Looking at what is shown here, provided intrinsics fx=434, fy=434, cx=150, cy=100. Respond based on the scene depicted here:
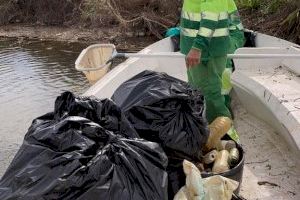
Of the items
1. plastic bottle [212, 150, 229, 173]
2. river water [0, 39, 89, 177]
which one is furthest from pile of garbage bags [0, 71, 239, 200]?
river water [0, 39, 89, 177]

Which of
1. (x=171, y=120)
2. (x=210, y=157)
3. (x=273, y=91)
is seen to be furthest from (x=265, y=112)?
(x=171, y=120)

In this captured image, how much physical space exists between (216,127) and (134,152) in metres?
1.17

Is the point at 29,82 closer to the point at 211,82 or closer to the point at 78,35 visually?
the point at 78,35

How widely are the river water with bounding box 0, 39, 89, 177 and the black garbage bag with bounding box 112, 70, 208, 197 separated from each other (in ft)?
12.0

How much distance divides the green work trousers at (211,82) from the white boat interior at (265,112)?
0.44 metres

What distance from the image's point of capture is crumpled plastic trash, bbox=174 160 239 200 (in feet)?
6.40

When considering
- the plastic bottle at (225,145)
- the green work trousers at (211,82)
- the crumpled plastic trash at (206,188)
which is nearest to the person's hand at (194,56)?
the green work trousers at (211,82)

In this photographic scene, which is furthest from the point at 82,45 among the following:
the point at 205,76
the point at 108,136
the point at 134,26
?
the point at 108,136

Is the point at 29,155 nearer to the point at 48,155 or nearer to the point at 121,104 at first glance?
the point at 48,155

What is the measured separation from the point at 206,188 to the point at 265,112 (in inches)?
86.6

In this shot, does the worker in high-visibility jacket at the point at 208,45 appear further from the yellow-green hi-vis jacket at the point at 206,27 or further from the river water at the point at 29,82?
the river water at the point at 29,82

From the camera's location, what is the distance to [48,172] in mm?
1714

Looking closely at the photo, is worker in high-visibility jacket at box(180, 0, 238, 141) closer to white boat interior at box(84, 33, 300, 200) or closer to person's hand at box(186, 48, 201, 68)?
person's hand at box(186, 48, 201, 68)

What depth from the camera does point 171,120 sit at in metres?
2.27
